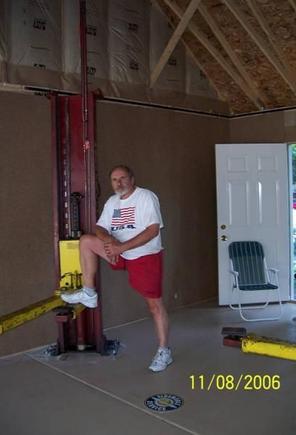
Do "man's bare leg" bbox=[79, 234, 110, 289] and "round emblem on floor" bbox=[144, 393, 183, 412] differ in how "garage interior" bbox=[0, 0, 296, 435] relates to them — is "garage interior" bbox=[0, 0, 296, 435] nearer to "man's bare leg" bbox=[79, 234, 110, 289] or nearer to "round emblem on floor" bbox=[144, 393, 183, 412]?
"round emblem on floor" bbox=[144, 393, 183, 412]

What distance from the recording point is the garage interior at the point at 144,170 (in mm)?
3266

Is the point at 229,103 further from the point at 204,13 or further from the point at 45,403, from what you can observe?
the point at 45,403

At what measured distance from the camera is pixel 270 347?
209 cm

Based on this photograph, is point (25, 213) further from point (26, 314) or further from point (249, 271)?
point (249, 271)

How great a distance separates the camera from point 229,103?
6551mm

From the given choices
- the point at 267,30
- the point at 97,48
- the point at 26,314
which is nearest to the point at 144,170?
the point at 97,48

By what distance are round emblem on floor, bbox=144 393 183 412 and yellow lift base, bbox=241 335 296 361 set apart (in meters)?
1.22

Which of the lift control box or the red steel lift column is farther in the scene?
the red steel lift column

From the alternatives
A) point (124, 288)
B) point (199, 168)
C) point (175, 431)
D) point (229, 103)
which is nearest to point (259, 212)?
point (199, 168)

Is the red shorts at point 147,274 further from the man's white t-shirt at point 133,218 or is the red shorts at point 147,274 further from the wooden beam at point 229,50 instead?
the wooden beam at point 229,50

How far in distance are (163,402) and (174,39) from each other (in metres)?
3.71

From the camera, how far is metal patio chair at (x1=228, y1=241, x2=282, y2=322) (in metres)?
5.55
